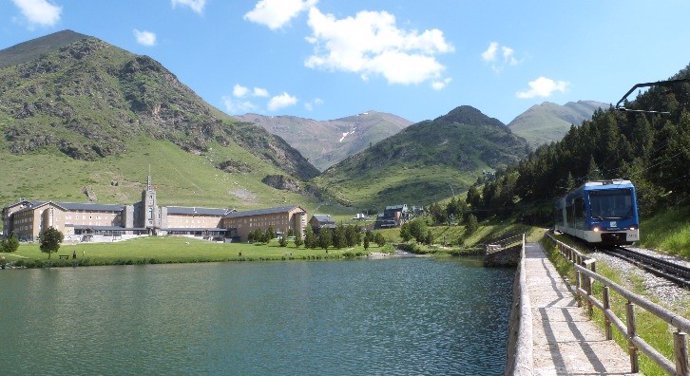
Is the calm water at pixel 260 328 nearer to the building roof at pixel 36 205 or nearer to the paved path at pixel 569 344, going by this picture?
the paved path at pixel 569 344

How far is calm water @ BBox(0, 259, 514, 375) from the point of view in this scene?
3017cm

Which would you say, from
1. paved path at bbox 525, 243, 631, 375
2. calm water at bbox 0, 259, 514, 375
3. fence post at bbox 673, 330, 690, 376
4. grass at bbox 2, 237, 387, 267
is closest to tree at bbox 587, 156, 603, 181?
grass at bbox 2, 237, 387, 267

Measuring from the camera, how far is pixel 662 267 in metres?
28.6

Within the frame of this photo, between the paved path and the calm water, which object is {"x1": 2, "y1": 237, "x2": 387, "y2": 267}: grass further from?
the paved path

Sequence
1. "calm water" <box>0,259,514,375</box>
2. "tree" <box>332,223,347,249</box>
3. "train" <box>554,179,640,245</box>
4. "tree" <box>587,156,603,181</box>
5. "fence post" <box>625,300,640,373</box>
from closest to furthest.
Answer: "fence post" <box>625,300,640,373</box>
"calm water" <box>0,259,514,375</box>
"train" <box>554,179,640,245</box>
"tree" <box>587,156,603,181</box>
"tree" <box>332,223,347,249</box>

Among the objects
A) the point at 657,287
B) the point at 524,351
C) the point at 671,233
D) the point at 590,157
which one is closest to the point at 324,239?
the point at 590,157

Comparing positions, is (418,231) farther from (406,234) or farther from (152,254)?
(152,254)

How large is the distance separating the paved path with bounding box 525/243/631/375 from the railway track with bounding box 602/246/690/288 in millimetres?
4879

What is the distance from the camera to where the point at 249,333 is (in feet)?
129

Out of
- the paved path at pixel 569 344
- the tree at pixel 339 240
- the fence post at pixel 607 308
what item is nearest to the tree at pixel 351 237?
the tree at pixel 339 240

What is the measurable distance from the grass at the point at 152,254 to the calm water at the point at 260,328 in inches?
1755

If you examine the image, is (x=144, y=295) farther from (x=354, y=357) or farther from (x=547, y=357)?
(x=547, y=357)

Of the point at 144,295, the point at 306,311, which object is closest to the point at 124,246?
the point at 144,295

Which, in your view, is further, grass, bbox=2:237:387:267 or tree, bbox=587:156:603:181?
tree, bbox=587:156:603:181
